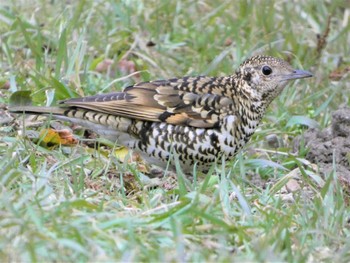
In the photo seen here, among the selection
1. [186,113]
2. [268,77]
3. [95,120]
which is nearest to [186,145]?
[186,113]

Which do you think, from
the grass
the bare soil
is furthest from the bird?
the bare soil

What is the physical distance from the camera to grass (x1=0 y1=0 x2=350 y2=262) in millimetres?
4633

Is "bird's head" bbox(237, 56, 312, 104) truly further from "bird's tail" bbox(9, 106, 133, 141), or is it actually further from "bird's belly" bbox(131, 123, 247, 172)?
"bird's tail" bbox(9, 106, 133, 141)

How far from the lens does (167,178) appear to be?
6.71m

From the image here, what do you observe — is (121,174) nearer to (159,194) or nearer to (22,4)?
(159,194)

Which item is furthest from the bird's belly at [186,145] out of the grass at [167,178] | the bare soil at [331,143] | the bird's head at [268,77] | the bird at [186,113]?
the bare soil at [331,143]

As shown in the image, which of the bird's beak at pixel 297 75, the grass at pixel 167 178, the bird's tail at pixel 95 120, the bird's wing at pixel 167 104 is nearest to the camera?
the grass at pixel 167 178

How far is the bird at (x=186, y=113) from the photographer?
6.66 meters

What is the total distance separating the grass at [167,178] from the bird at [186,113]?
174 millimetres

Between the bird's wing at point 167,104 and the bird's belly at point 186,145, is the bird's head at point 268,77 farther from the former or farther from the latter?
the bird's belly at point 186,145

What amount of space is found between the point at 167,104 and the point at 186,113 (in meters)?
0.15

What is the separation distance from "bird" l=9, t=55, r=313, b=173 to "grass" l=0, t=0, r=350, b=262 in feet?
0.57

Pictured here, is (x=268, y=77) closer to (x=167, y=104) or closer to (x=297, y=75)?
(x=297, y=75)

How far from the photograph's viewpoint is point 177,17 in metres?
9.97
